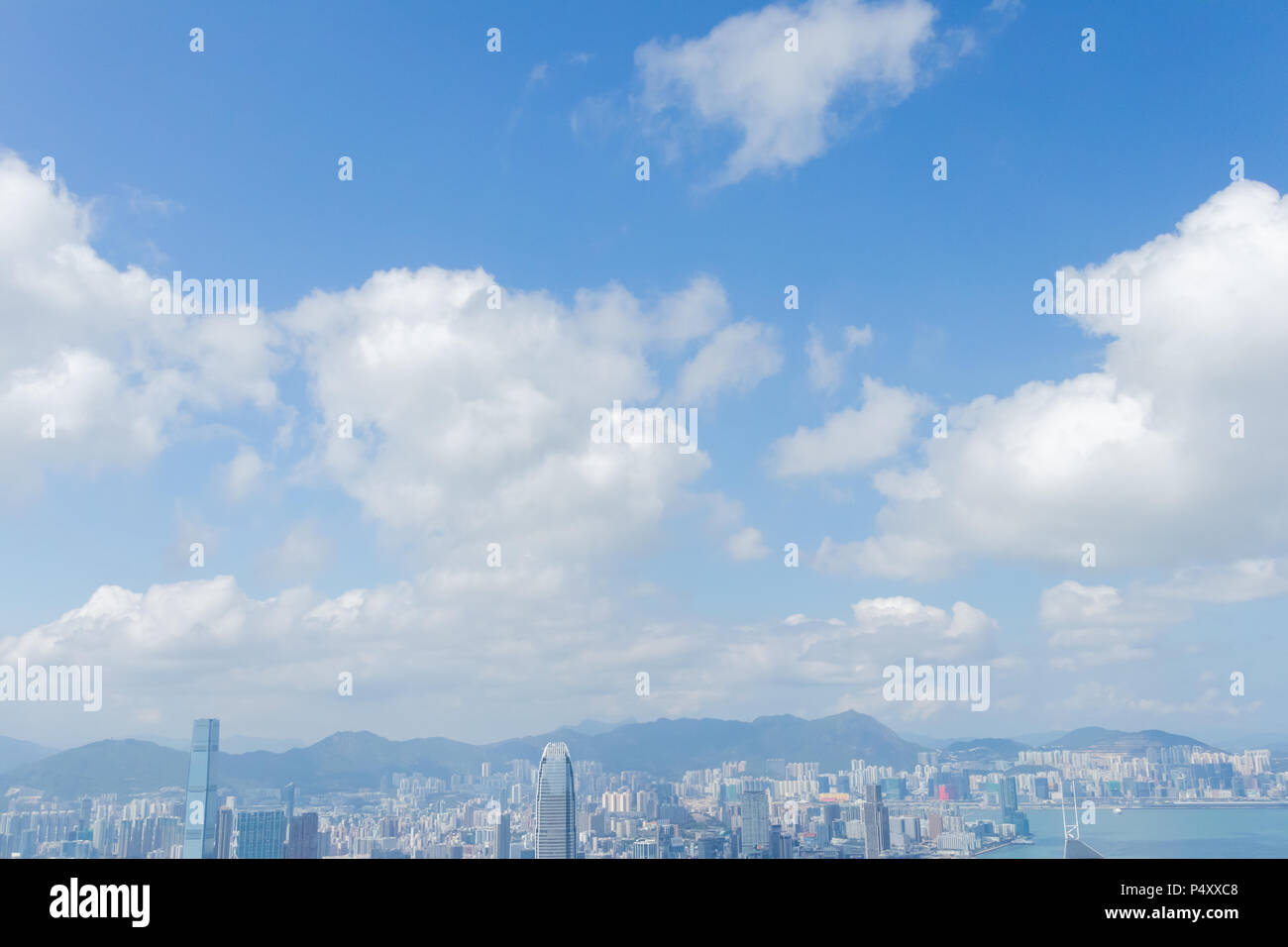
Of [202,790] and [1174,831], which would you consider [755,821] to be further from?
[202,790]

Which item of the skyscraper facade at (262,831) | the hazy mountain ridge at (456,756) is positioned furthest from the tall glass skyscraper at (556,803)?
the skyscraper facade at (262,831)

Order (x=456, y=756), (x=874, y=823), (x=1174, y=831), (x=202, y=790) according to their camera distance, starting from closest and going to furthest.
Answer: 1. (x=1174, y=831)
2. (x=874, y=823)
3. (x=202, y=790)
4. (x=456, y=756)

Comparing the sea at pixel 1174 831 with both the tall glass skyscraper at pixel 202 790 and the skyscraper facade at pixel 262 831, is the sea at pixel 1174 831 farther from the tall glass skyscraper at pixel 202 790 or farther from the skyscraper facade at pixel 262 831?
the tall glass skyscraper at pixel 202 790

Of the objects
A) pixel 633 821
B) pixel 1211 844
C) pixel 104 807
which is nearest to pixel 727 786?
pixel 633 821

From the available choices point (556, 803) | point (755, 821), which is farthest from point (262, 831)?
point (755, 821)

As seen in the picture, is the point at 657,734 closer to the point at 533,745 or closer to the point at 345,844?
the point at 533,745
